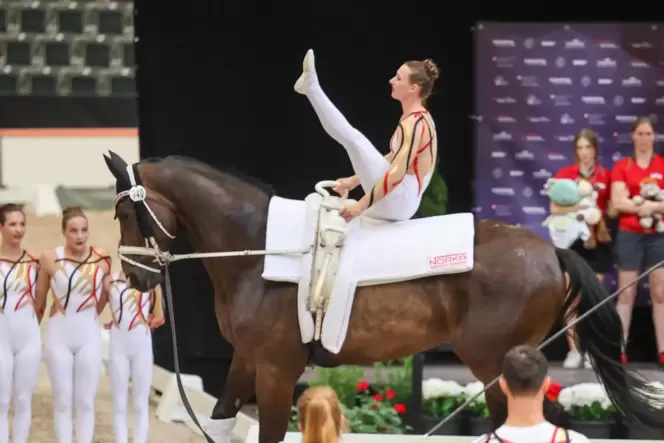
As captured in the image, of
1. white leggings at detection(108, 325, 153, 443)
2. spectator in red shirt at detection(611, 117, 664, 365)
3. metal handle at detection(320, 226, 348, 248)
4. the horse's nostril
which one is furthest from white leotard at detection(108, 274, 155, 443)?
spectator in red shirt at detection(611, 117, 664, 365)

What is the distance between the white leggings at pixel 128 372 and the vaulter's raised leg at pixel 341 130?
171cm

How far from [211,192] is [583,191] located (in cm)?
271

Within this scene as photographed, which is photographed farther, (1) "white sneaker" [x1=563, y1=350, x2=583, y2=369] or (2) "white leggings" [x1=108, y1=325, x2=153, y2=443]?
(1) "white sneaker" [x1=563, y1=350, x2=583, y2=369]

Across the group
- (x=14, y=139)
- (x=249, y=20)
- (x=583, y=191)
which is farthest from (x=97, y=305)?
(x=14, y=139)

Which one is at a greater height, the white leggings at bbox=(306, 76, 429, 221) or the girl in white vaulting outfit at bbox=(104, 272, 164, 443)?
the white leggings at bbox=(306, 76, 429, 221)

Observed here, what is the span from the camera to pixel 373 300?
360 centimetres

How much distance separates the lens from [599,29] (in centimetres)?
630

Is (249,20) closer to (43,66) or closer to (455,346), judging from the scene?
(455,346)

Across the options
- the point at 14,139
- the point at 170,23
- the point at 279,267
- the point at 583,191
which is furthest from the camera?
the point at 14,139

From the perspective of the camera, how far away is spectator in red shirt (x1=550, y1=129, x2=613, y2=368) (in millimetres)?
5629

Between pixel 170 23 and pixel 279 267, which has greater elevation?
pixel 170 23

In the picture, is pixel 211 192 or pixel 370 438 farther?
pixel 370 438

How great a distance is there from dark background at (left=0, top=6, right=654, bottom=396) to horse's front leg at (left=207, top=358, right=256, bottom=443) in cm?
248

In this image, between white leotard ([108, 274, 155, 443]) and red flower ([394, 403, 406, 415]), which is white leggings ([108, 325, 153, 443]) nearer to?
white leotard ([108, 274, 155, 443])
